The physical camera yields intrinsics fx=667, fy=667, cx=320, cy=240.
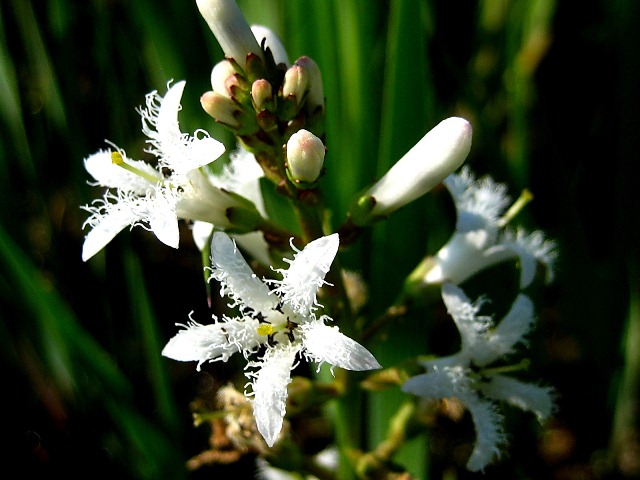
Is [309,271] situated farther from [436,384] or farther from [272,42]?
[272,42]

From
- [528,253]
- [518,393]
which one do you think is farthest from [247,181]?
[518,393]

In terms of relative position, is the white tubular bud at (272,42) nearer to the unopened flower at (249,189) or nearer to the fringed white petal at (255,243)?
the unopened flower at (249,189)

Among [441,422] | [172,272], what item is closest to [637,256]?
[441,422]

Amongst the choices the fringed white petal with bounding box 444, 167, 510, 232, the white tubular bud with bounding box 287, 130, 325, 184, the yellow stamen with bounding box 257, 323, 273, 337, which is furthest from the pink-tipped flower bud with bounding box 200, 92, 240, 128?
the fringed white petal with bounding box 444, 167, 510, 232

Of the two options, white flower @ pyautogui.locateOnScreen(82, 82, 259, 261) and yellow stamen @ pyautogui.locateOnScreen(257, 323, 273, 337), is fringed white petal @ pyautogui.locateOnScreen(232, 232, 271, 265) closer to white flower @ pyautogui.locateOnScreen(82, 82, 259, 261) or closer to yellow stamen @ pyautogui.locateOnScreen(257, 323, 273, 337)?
white flower @ pyautogui.locateOnScreen(82, 82, 259, 261)

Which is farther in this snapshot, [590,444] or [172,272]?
[172,272]

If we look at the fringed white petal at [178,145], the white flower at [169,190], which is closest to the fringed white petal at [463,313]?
the white flower at [169,190]

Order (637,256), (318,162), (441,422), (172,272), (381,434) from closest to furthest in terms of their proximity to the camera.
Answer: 1. (318,162)
2. (381,434)
3. (637,256)
4. (441,422)
5. (172,272)

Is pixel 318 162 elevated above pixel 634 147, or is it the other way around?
pixel 318 162

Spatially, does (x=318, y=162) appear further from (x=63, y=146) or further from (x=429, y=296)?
(x=63, y=146)
